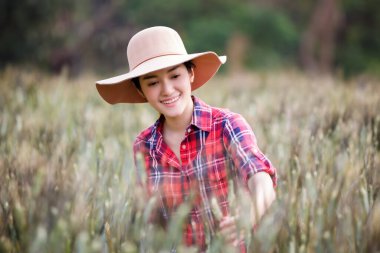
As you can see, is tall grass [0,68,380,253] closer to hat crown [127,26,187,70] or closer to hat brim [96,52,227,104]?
hat brim [96,52,227,104]

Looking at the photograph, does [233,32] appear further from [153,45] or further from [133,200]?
[133,200]

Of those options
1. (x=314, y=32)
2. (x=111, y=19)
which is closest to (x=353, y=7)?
(x=314, y=32)

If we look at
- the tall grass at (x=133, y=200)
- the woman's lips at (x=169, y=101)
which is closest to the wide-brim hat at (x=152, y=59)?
the woman's lips at (x=169, y=101)

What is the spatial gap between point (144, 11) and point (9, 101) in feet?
27.1

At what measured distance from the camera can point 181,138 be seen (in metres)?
1.58

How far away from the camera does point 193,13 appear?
40.7 feet

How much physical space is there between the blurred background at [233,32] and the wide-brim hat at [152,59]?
26.8ft

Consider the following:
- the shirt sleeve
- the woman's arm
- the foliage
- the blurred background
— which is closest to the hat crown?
the shirt sleeve

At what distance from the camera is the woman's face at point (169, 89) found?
4.90 feet

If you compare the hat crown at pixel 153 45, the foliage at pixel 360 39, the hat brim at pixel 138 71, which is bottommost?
the hat brim at pixel 138 71

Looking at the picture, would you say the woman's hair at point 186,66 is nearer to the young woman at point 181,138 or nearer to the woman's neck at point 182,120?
the young woman at point 181,138

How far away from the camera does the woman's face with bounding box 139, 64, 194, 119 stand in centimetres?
149

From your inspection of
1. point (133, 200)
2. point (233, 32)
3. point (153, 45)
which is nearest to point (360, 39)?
point (233, 32)

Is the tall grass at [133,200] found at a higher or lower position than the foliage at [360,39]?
lower
